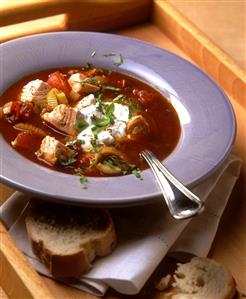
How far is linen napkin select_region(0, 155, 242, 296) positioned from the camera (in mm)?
1888

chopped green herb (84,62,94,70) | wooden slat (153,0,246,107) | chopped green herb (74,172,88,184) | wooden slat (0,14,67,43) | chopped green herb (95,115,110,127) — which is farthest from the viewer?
wooden slat (0,14,67,43)

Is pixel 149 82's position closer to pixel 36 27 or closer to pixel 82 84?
pixel 82 84

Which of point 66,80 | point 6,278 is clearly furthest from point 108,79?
point 6,278

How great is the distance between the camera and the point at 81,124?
2.18 metres

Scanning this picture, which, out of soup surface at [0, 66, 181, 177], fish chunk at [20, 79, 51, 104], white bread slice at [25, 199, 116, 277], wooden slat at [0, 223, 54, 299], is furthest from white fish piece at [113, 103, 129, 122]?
wooden slat at [0, 223, 54, 299]

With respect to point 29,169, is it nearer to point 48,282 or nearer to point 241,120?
point 48,282

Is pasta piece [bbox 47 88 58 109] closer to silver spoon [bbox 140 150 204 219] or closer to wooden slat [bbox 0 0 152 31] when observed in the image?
silver spoon [bbox 140 150 204 219]

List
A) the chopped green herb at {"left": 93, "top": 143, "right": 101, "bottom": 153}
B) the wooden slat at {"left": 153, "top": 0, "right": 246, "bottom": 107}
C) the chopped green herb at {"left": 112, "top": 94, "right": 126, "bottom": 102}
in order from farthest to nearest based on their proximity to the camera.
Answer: the wooden slat at {"left": 153, "top": 0, "right": 246, "bottom": 107}, the chopped green herb at {"left": 112, "top": 94, "right": 126, "bottom": 102}, the chopped green herb at {"left": 93, "top": 143, "right": 101, "bottom": 153}

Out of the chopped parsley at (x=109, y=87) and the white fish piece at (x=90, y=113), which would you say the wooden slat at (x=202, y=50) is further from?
the white fish piece at (x=90, y=113)

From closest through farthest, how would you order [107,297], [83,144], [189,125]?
[107,297]
[83,144]
[189,125]

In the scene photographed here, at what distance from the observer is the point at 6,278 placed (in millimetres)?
1966

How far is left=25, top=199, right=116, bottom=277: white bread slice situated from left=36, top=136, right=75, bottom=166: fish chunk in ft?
0.40

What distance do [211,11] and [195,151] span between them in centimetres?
166

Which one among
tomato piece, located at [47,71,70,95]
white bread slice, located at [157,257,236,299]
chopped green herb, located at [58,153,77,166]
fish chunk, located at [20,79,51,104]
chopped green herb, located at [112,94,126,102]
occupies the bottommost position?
white bread slice, located at [157,257,236,299]
